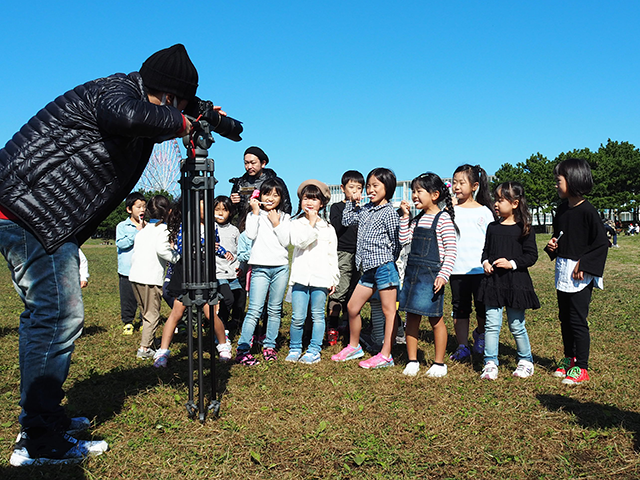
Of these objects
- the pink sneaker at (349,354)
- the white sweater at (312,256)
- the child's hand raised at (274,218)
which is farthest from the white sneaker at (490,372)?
the child's hand raised at (274,218)

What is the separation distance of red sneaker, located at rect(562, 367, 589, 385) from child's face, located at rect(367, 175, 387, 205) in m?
2.46

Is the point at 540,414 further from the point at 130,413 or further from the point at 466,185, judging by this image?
the point at 130,413

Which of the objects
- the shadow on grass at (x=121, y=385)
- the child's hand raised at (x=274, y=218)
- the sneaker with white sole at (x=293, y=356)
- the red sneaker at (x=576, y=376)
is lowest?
the red sneaker at (x=576, y=376)

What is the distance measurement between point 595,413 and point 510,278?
4.72ft

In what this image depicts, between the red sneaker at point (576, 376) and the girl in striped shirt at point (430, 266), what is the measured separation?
1.08 meters

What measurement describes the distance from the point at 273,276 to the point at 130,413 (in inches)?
87.5

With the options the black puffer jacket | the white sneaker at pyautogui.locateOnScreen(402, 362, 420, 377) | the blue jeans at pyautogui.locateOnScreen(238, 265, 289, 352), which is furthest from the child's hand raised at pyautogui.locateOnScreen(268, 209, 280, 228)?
the black puffer jacket

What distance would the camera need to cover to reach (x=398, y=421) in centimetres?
373

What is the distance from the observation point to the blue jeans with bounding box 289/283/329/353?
5590 mm

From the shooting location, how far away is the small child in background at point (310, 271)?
5.52 metres

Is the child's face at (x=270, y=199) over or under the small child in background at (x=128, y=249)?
over

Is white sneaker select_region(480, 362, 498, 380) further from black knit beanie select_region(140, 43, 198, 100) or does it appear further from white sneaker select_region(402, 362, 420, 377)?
black knit beanie select_region(140, 43, 198, 100)

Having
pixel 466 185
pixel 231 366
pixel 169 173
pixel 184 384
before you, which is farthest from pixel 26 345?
pixel 169 173

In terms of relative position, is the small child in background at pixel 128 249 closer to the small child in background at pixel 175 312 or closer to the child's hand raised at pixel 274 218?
→ the small child in background at pixel 175 312
